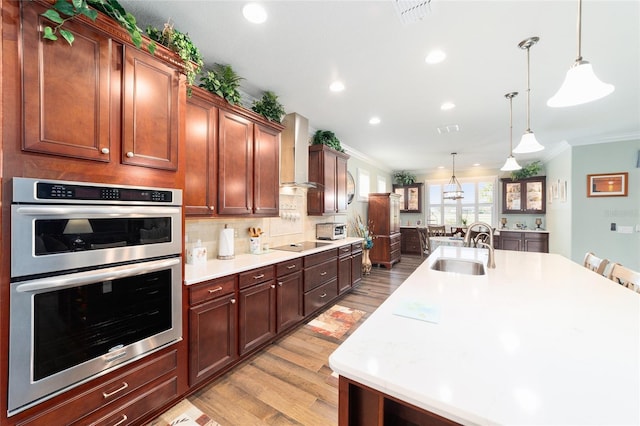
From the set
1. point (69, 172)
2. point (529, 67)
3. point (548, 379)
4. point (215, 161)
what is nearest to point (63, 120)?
point (69, 172)

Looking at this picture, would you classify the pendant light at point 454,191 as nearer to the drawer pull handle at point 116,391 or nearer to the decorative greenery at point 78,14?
the decorative greenery at point 78,14

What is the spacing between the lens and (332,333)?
292 centimetres

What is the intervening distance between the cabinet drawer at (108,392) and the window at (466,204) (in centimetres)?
796

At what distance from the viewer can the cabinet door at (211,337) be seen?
1.87m

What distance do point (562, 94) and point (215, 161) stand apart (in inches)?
97.3

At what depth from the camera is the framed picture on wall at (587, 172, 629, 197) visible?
4.41m

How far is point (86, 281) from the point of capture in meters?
1.33

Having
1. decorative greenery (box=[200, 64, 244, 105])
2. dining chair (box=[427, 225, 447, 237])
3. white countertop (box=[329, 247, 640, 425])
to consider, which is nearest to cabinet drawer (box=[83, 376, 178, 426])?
white countertop (box=[329, 247, 640, 425])

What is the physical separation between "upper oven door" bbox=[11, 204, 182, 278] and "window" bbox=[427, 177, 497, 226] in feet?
26.1

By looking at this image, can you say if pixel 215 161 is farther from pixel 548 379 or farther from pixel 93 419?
pixel 548 379

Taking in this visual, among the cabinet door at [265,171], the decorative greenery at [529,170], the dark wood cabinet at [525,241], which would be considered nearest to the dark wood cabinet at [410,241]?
the dark wood cabinet at [525,241]

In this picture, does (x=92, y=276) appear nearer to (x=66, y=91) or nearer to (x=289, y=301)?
(x=66, y=91)

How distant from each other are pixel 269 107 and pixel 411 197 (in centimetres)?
656

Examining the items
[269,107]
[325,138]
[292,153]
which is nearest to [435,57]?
[269,107]
